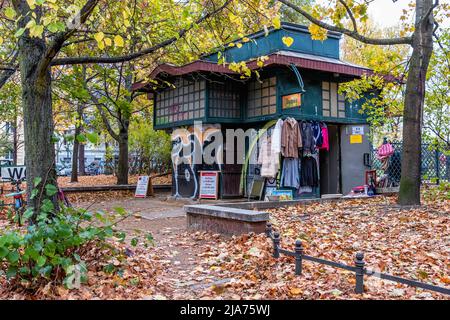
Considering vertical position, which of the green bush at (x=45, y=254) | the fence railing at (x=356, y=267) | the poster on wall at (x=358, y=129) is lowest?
the fence railing at (x=356, y=267)

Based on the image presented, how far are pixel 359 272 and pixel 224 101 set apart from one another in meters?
10.5

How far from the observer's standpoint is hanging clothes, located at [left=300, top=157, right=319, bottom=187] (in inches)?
513

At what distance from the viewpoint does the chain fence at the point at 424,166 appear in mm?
13880

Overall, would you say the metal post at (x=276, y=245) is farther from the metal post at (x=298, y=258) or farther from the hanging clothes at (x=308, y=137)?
the hanging clothes at (x=308, y=137)

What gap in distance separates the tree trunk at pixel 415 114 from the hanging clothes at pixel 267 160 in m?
4.00

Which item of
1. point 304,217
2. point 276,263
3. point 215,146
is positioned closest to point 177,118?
point 215,146

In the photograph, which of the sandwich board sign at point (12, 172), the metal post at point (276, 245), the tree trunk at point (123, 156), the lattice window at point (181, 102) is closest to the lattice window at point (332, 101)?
the lattice window at point (181, 102)

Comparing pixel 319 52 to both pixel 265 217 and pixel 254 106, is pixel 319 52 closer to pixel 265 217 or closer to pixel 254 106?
pixel 254 106

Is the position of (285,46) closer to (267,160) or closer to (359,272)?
(267,160)

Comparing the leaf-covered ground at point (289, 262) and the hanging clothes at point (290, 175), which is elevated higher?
the hanging clothes at point (290, 175)

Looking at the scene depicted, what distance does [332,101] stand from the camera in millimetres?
13836

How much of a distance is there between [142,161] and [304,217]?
64.7 feet

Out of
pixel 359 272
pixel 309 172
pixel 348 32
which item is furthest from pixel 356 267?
pixel 309 172

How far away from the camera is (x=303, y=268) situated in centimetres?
528
